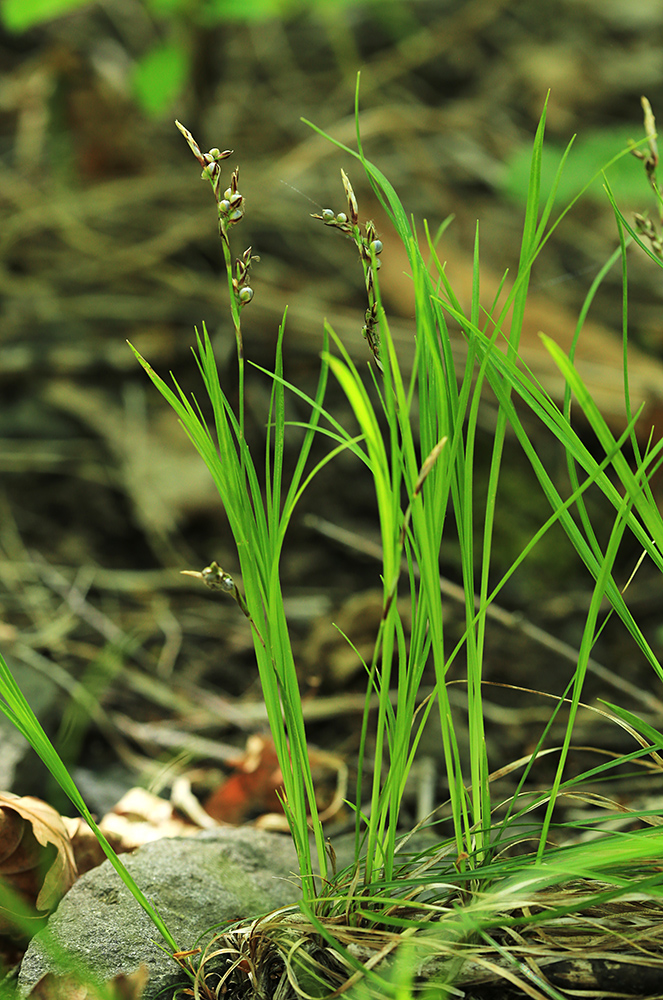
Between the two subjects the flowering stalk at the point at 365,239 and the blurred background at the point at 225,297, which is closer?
the flowering stalk at the point at 365,239

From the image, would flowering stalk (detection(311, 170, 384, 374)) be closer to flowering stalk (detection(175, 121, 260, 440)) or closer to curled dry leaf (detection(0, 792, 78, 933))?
flowering stalk (detection(175, 121, 260, 440))

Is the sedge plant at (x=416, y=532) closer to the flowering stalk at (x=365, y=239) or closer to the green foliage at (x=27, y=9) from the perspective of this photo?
the flowering stalk at (x=365, y=239)

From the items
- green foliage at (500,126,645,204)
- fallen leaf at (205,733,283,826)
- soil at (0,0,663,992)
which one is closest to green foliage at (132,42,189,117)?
soil at (0,0,663,992)

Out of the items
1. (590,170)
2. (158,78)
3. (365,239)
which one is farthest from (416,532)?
(158,78)

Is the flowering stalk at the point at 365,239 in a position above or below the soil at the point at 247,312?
above

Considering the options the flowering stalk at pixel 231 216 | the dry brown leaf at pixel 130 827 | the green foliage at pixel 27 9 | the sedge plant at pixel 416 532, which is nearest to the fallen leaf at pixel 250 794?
the dry brown leaf at pixel 130 827

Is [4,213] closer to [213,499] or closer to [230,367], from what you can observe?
[230,367]

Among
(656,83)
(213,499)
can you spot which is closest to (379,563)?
(213,499)

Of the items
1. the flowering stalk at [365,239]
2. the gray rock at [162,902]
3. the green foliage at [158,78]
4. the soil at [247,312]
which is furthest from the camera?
the green foliage at [158,78]
